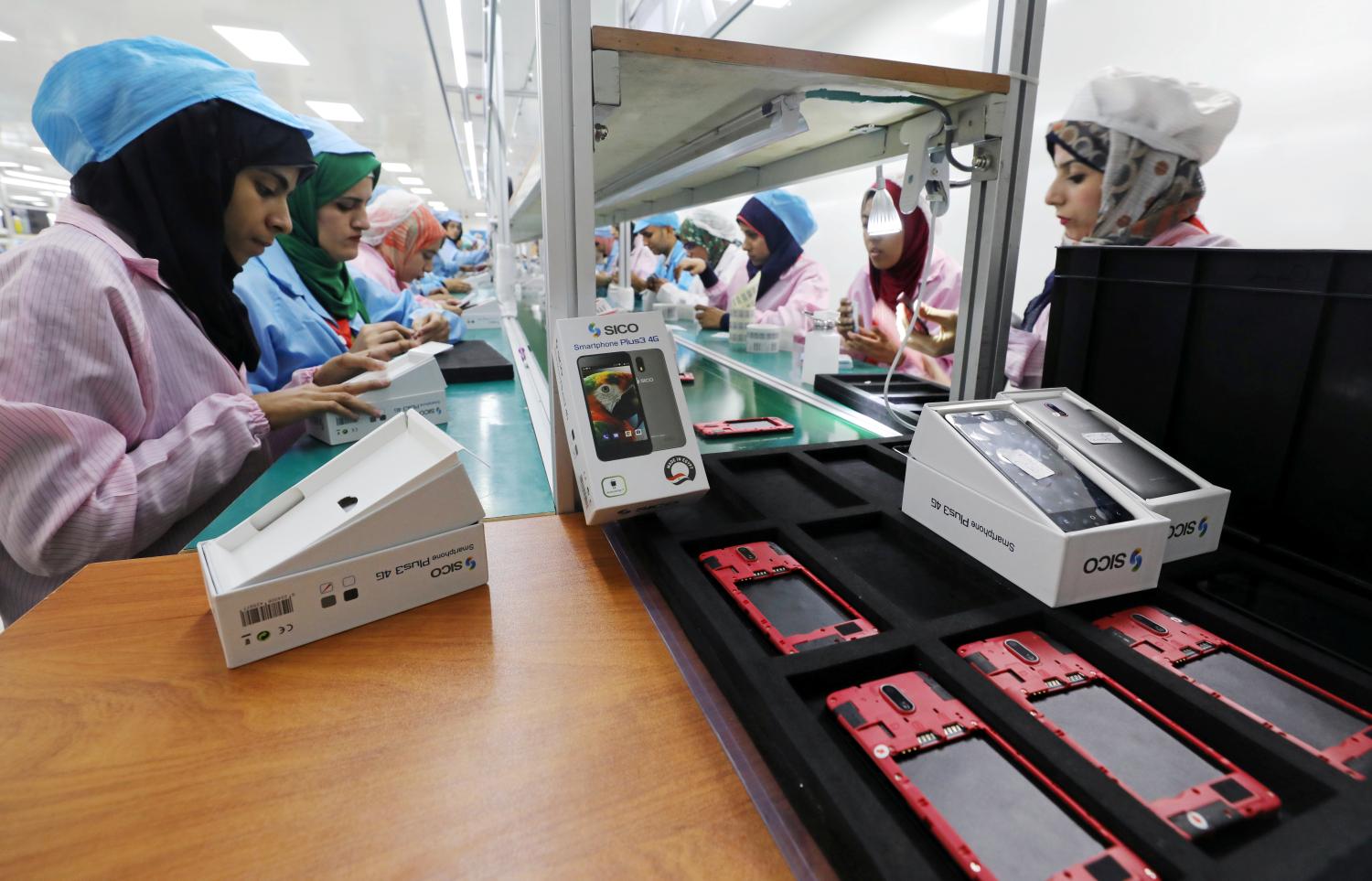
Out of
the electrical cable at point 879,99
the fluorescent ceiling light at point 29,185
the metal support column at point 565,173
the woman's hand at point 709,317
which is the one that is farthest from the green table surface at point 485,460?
the fluorescent ceiling light at point 29,185

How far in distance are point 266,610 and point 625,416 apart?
0.41 meters

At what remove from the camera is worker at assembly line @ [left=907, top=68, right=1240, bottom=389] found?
1434 millimetres

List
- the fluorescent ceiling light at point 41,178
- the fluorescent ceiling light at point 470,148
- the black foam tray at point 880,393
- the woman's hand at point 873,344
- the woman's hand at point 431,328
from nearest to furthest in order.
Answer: the black foam tray at point 880,393
the woman's hand at point 873,344
the woman's hand at point 431,328
the fluorescent ceiling light at point 470,148
the fluorescent ceiling light at point 41,178

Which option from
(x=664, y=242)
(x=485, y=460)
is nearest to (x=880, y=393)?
(x=485, y=460)

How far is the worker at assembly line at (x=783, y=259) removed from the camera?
362cm

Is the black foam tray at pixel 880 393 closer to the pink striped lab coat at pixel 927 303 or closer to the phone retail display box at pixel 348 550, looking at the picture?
the pink striped lab coat at pixel 927 303

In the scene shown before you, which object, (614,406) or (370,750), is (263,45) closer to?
(614,406)

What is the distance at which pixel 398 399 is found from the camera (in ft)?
4.32

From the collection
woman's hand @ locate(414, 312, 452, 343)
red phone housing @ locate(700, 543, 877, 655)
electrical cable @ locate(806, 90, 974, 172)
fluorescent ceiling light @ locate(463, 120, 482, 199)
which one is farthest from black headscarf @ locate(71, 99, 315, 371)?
fluorescent ceiling light @ locate(463, 120, 482, 199)

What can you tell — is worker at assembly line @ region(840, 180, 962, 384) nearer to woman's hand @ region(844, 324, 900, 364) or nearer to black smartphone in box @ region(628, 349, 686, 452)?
woman's hand @ region(844, 324, 900, 364)

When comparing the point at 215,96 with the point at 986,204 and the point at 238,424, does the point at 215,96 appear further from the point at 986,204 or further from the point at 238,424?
the point at 986,204

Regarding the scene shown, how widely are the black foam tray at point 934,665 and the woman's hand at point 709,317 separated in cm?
238

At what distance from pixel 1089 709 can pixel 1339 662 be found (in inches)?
8.6

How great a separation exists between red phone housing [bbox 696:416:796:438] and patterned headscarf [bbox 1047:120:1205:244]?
0.92m
